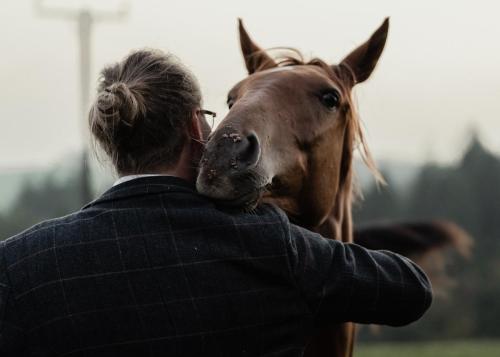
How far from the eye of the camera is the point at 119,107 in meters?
2.46

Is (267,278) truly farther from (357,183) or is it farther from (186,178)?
(357,183)

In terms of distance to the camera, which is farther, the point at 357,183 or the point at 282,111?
the point at 357,183

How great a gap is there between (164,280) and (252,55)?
1.86 m

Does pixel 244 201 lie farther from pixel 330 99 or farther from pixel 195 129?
pixel 330 99

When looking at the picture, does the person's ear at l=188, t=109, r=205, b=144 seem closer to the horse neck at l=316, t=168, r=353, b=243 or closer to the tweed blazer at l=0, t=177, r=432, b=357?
the tweed blazer at l=0, t=177, r=432, b=357

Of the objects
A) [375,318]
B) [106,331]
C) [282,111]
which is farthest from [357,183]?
[106,331]

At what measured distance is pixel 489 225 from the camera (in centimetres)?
4294

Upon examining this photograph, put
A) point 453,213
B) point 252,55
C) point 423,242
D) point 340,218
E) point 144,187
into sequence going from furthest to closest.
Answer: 1. point 453,213
2. point 423,242
3. point 252,55
4. point 340,218
5. point 144,187

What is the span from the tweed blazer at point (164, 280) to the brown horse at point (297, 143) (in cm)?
13

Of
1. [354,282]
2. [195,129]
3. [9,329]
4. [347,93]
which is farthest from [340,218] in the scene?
[9,329]

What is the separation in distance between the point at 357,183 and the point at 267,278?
5.21 feet

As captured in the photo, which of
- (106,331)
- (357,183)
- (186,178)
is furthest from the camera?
(357,183)

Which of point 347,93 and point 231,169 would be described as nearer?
point 231,169

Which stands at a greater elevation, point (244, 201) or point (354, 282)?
point (244, 201)
